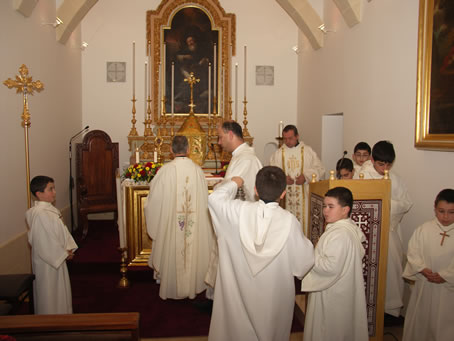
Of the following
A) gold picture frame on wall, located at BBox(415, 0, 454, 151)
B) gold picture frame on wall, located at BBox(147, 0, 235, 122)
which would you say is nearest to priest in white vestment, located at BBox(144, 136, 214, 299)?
gold picture frame on wall, located at BBox(415, 0, 454, 151)

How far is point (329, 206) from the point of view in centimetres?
301

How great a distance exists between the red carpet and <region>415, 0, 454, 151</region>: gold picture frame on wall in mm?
2337

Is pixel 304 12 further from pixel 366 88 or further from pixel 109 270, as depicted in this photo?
pixel 109 270

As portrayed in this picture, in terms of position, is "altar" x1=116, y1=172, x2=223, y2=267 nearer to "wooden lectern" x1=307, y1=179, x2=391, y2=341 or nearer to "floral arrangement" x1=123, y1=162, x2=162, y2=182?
"floral arrangement" x1=123, y1=162, x2=162, y2=182

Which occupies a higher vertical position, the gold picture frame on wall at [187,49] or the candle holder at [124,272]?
the gold picture frame on wall at [187,49]

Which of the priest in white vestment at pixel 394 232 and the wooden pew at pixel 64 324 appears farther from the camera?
the priest in white vestment at pixel 394 232

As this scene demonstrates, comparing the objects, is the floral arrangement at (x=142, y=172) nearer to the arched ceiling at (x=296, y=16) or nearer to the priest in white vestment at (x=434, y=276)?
the priest in white vestment at (x=434, y=276)

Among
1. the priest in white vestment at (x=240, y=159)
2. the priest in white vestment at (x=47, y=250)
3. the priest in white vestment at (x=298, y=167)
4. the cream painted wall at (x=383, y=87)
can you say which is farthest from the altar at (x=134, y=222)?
the cream painted wall at (x=383, y=87)

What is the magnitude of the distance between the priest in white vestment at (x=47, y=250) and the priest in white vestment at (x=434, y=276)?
121 inches

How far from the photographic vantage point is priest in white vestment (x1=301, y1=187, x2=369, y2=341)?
2951 millimetres

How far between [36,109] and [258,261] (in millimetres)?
5295

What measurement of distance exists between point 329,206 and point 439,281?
1035 mm

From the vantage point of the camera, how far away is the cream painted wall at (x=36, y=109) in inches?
211

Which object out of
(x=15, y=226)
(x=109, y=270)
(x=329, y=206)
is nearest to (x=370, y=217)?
(x=329, y=206)
